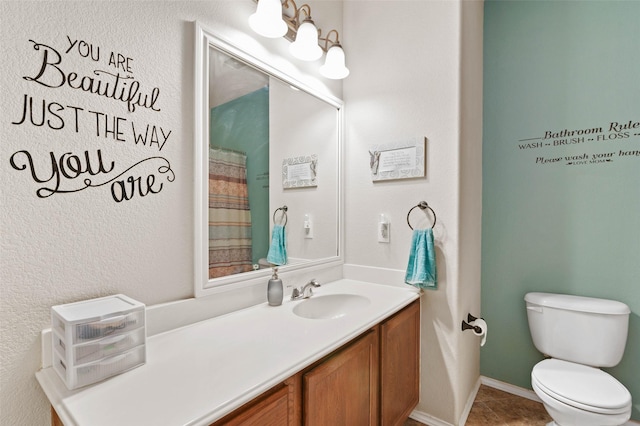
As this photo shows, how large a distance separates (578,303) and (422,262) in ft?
3.04

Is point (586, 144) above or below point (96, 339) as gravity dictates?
above

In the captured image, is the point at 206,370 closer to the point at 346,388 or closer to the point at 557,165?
the point at 346,388

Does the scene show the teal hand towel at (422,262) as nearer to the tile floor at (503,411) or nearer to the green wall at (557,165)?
the green wall at (557,165)

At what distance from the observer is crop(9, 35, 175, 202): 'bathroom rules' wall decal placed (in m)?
0.84

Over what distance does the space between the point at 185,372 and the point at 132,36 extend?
1092mm

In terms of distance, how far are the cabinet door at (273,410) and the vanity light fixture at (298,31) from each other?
4.56 ft

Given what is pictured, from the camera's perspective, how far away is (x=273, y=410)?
32.7 inches

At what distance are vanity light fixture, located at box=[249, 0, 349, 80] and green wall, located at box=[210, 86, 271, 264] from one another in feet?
0.86

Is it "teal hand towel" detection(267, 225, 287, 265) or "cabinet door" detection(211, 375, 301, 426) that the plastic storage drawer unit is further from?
"teal hand towel" detection(267, 225, 287, 265)

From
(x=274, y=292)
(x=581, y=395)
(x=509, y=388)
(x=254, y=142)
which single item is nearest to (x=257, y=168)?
(x=254, y=142)

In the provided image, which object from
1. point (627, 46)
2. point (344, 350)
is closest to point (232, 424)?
point (344, 350)

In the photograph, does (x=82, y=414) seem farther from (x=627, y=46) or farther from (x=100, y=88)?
(x=627, y=46)

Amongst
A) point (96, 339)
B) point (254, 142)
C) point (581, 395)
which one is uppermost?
point (254, 142)

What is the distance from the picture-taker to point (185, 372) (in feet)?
2.74
